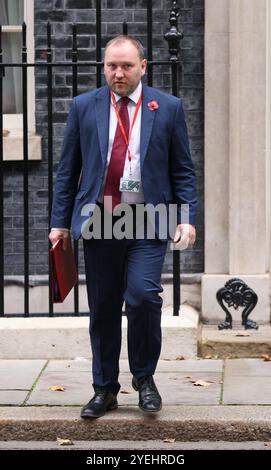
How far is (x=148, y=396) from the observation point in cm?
652

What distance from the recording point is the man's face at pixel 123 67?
6.20 metres

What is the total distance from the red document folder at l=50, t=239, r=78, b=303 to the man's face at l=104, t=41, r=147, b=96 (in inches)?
34.5

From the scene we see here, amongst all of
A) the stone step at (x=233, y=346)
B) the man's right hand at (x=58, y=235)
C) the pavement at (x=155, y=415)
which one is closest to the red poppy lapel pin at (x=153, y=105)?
the man's right hand at (x=58, y=235)

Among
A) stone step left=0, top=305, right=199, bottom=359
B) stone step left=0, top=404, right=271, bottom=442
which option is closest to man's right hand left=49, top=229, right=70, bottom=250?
stone step left=0, top=404, right=271, bottom=442

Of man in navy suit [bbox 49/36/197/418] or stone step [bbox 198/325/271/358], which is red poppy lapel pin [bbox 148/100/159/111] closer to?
man in navy suit [bbox 49/36/197/418]

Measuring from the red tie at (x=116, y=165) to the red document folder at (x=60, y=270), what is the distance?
1.32 feet

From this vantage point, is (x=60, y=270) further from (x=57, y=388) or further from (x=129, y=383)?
(x=129, y=383)

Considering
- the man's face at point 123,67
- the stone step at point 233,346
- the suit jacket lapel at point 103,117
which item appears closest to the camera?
the man's face at point 123,67

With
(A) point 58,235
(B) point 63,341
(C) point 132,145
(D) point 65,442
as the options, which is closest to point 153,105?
(C) point 132,145

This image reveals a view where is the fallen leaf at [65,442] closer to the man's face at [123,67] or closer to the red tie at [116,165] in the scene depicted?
the red tie at [116,165]

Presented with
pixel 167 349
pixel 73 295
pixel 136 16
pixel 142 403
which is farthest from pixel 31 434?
pixel 136 16

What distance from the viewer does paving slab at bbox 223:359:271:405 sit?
697cm

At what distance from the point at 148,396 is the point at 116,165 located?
1.22 meters

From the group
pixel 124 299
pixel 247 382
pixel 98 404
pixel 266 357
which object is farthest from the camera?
pixel 266 357
